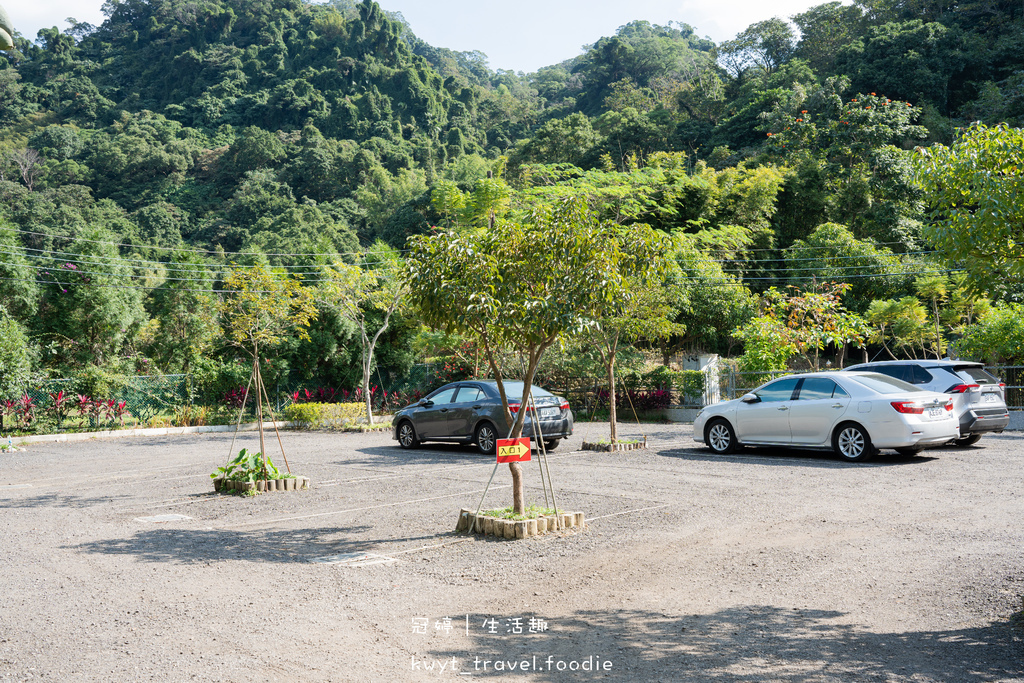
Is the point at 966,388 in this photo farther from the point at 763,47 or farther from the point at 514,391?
the point at 763,47

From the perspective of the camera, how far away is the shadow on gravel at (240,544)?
7.19 m

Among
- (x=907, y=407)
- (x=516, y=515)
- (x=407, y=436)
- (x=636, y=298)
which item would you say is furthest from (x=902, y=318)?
(x=516, y=515)

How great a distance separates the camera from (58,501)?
1065 cm

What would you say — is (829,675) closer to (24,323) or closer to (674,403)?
(674,403)

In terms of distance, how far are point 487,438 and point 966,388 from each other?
350 inches

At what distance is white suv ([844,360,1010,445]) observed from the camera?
545 inches

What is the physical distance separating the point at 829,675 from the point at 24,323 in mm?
25973

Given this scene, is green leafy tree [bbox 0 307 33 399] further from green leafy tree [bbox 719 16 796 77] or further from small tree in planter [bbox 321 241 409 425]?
green leafy tree [bbox 719 16 796 77]

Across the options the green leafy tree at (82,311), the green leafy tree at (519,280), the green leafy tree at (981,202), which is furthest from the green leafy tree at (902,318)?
the green leafy tree at (82,311)

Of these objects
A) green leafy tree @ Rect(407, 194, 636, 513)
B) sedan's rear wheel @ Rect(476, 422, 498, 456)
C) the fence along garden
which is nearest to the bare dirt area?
green leafy tree @ Rect(407, 194, 636, 513)

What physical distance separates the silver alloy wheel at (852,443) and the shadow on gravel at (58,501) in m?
11.1

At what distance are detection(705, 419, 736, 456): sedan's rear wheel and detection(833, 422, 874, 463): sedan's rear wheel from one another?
198cm

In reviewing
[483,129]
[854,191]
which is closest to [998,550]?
[854,191]

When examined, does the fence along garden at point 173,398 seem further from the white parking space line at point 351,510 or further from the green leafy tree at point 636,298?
the white parking space line at point 351,510
